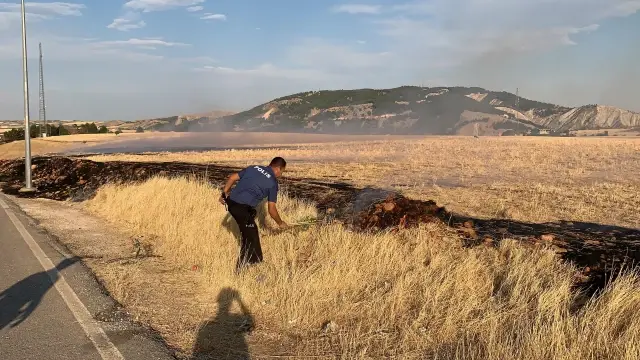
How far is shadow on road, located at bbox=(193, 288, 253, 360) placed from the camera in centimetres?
482

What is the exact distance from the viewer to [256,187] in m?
7.10

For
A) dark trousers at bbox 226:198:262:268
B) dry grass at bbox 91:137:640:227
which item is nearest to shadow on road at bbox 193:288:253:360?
dark trousers at bbox 226:198:262:268

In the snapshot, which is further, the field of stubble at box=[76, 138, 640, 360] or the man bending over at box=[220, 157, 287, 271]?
the man bending over at box=[220, 157, 287, 271]

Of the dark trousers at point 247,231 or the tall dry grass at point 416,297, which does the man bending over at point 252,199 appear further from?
the tall dry grass at point 416,297

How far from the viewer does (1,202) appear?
52.3 ft

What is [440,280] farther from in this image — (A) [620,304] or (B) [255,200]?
(B) [255,200]

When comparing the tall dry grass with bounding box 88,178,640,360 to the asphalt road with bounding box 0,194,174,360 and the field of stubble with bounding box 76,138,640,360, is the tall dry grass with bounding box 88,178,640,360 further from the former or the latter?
the asphalt road with bounding box 0,194,174,360

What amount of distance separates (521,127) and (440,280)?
167981 millimetres

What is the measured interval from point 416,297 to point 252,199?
2530 mm

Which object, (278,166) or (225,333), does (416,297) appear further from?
(278,166)

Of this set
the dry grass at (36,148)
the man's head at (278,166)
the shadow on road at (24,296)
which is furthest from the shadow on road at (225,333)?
the dry grass at (36,148)

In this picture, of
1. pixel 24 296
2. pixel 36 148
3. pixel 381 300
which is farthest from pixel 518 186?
pixel 36 148

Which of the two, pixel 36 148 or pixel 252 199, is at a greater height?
pixel 252 199

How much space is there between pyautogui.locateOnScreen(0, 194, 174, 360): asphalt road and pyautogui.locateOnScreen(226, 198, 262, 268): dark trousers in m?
1.83
